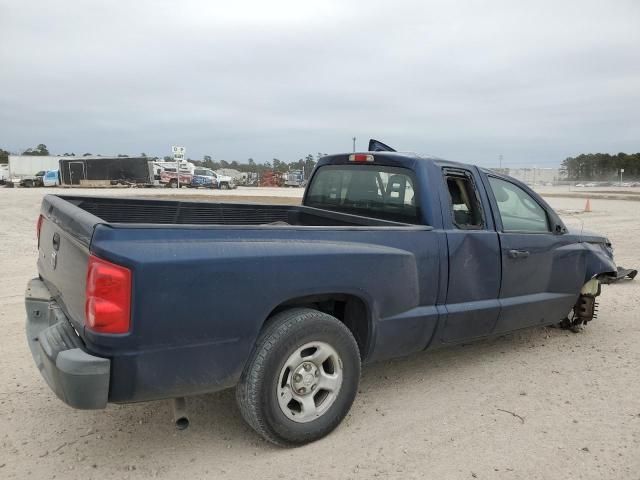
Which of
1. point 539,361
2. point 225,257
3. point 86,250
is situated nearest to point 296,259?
point 225,257

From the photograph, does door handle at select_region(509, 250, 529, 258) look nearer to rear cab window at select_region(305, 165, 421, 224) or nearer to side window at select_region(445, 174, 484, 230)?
side window at select_region(445, 174, 484, 230)

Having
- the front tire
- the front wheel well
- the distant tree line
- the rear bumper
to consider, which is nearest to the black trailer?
the front wheel well

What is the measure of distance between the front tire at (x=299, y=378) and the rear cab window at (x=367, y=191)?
1.28m

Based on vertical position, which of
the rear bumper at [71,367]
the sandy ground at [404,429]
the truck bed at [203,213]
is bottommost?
the sandy ground at [404,429]

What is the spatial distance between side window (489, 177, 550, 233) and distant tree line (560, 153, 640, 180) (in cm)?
11349

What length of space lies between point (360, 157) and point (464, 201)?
952 mm

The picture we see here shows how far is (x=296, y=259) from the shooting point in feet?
9.76

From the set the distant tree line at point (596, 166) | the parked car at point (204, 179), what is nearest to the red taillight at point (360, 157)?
the parked car at point (204, 179)

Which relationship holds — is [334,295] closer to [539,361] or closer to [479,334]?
[479,334]

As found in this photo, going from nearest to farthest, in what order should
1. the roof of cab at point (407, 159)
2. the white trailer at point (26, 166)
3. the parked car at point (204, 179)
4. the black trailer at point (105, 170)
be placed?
the roof of cab at point (407, 159) < the black trailer at point (105, 170) < the parked car at point (204, 179) < the white trailer at point (26, 166)

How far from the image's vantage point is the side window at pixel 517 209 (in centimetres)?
446

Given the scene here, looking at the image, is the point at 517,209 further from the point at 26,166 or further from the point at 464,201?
the point at 26,166

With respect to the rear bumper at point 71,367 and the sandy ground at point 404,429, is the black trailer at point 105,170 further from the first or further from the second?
the rear bumper at point 71,367

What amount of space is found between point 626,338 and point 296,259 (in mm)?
4099
